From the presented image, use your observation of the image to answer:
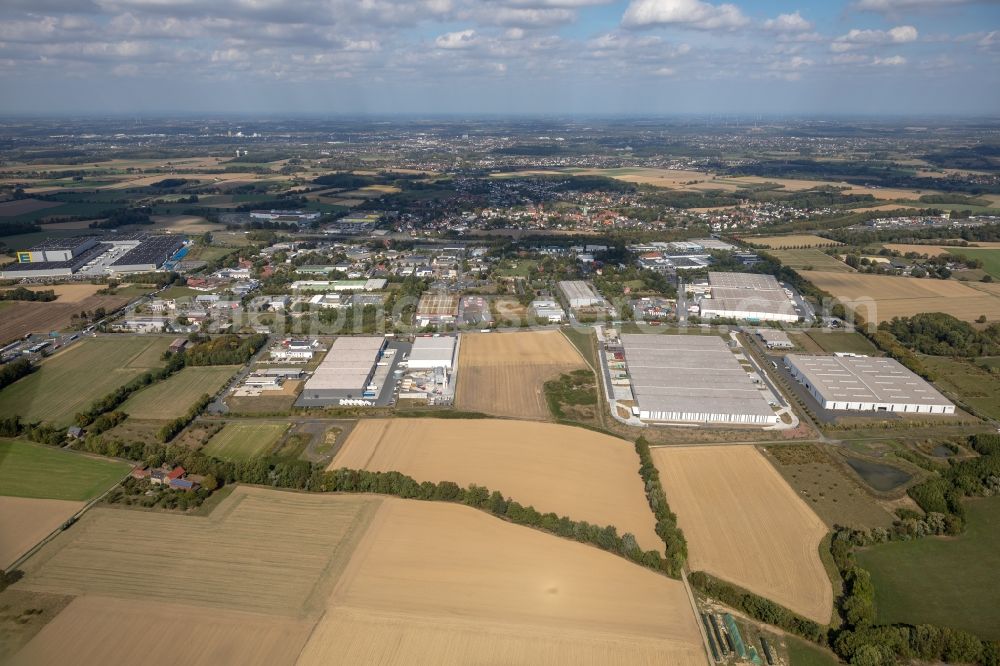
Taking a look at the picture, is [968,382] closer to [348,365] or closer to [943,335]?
[943,335]

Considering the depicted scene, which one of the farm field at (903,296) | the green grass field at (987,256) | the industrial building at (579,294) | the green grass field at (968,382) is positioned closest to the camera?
the green grass field at (968,382)

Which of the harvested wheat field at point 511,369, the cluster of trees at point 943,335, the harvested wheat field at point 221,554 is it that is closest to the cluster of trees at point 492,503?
the harvested wheat field at point 221,554

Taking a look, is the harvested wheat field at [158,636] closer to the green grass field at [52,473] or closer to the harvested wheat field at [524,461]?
the green grass field at [52,473]

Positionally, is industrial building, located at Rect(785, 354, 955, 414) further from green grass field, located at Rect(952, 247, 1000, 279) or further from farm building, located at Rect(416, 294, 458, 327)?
green grass field, located at Rect(952, 247, 1000, 279)

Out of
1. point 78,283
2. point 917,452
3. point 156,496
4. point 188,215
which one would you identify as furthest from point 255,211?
point 917,452

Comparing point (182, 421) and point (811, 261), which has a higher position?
point (811, 261)

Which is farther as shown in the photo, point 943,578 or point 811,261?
point 811,261

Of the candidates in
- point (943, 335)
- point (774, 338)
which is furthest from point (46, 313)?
point (943, 335)
